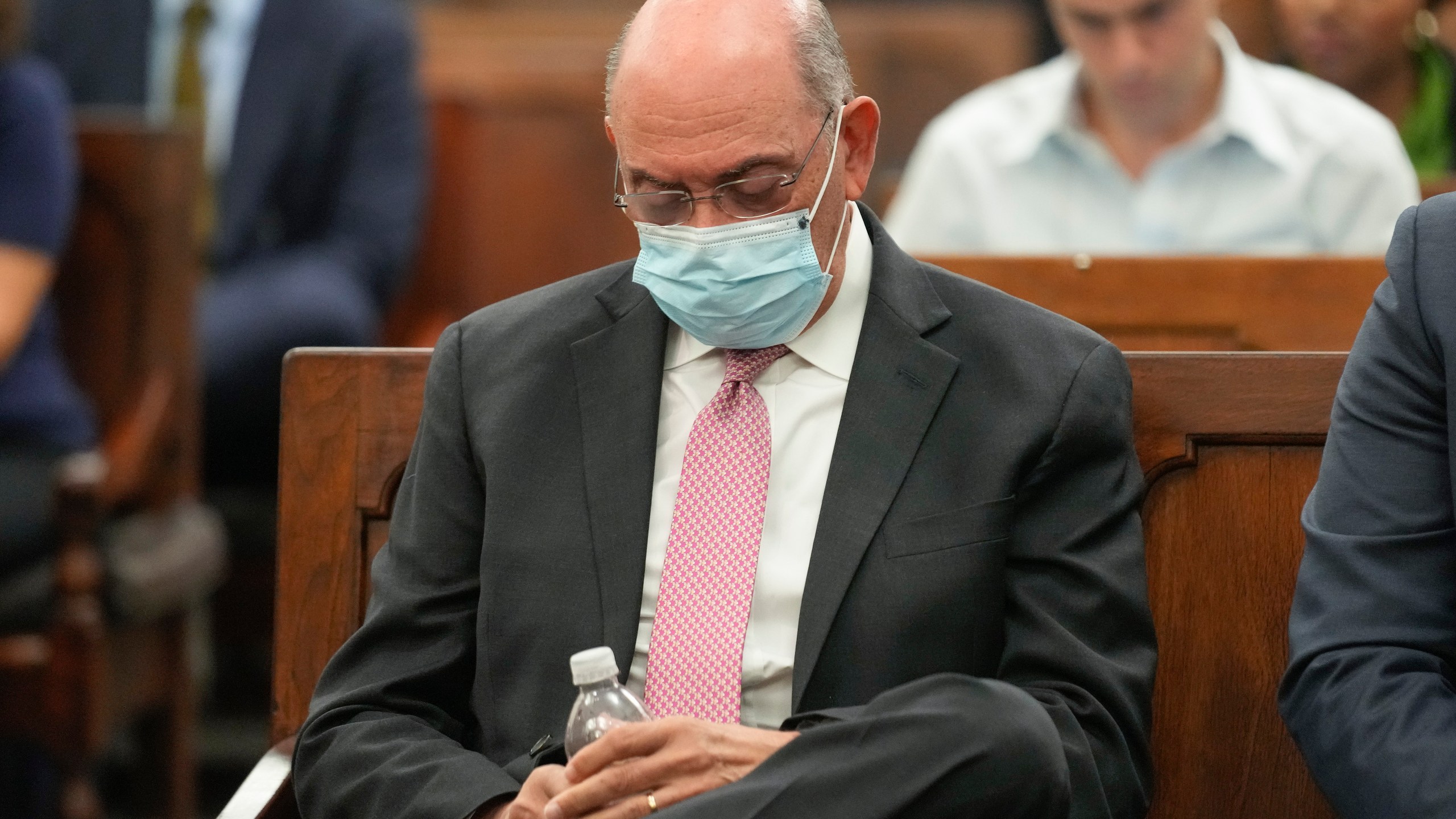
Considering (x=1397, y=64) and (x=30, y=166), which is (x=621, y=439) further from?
(x=1397, y=64)

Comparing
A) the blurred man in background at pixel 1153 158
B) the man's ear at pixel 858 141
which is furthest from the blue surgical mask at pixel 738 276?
the blurred man in background at pixel 1153 158

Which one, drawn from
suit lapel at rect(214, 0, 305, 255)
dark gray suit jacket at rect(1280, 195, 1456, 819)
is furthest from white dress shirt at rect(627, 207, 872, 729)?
suit lapel at rect(214, 0, 305, 255)

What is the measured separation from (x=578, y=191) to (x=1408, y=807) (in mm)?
3762

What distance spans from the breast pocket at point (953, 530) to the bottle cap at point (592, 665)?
310 mm

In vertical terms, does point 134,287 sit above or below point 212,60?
below

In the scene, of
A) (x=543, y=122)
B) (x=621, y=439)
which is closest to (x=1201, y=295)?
(x=621, y=439)

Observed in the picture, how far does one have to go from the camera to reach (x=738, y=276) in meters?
1.85

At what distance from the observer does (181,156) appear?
3.58m

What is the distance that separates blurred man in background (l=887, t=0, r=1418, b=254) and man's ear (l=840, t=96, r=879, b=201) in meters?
1.45

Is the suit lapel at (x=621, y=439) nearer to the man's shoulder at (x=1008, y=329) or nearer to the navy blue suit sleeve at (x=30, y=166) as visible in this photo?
the man's shoulder at (x=1008, y=329)

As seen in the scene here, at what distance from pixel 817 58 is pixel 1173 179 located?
6.35ft

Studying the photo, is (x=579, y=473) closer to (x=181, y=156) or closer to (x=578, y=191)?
(x=181, y=156)

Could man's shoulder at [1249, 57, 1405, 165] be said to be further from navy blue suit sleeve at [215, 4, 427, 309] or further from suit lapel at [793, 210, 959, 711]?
navy blue suit sleeve at [215, 4, 427, 309]

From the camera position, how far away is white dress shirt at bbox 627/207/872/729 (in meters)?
1.82
